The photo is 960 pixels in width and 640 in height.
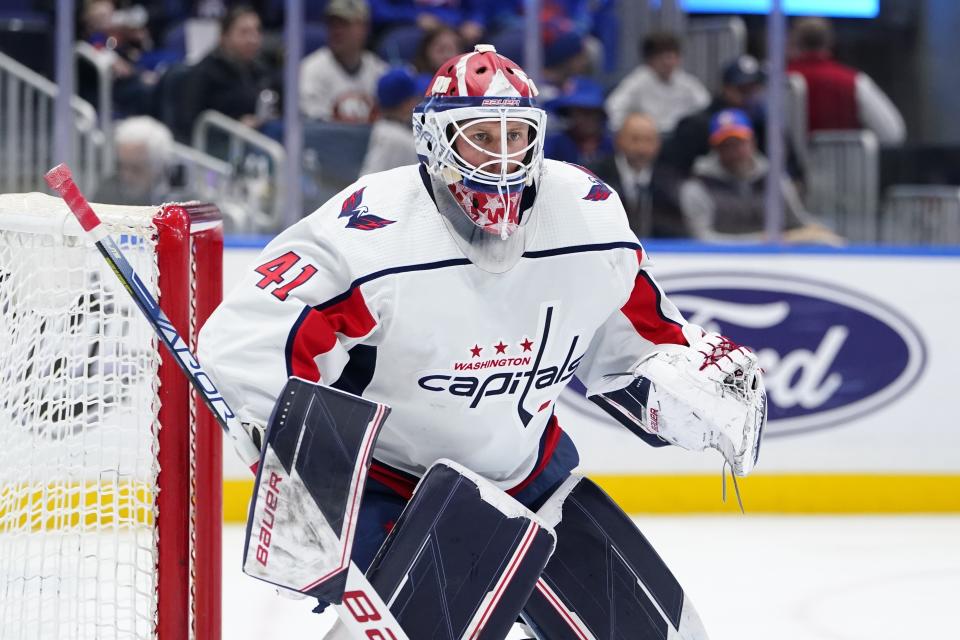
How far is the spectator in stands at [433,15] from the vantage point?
4.30 metres

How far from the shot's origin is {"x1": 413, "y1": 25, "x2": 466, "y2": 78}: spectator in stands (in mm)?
4188

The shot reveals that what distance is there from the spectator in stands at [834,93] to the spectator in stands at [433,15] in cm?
100

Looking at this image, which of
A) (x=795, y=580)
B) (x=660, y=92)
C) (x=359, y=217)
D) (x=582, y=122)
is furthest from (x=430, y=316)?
(x=660, y=92)

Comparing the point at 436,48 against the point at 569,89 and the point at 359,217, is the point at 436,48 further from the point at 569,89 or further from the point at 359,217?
the point at 359,217

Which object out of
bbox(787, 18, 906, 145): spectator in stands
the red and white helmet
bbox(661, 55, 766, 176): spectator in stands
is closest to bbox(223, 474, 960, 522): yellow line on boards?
bbox(661, 55, 766, 176): spectator in stands

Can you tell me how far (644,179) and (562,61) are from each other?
44 centimetres

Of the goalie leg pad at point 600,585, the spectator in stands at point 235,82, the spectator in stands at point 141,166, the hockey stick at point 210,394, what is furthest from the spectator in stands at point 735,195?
the hockey stick at point 210,394

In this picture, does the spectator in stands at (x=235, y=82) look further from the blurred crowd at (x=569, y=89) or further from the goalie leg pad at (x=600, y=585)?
the goalie leg pad at (x=600, y=585)

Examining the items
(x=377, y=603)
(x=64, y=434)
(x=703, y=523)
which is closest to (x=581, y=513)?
(x=377, y=603)

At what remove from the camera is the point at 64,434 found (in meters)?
2.11

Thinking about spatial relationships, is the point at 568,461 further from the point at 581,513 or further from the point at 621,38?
the point at 621,38

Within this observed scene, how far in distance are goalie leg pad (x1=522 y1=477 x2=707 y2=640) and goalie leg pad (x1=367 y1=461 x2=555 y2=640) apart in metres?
0.15

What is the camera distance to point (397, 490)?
6.58 ft

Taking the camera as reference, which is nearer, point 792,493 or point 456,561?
point 456,561
